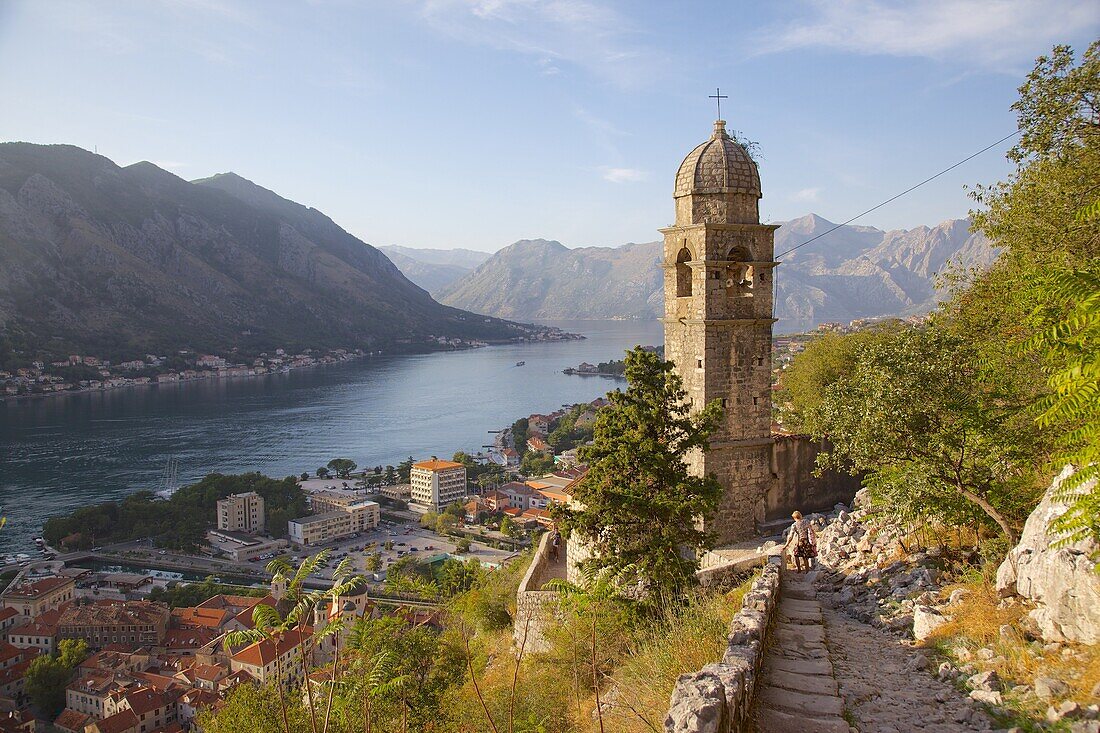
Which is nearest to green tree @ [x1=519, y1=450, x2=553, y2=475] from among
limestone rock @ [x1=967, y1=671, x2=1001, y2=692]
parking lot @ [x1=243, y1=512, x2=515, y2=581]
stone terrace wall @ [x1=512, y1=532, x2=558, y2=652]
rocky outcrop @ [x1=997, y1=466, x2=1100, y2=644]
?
parking lot @ [x1=243, y1=512, x2=515, y2=581]

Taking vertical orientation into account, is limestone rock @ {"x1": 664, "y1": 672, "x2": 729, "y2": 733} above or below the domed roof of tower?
below

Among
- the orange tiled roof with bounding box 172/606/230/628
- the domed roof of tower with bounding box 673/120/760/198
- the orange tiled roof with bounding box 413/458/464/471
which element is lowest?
the orange tiled roof with bounding box 172/606/230/628

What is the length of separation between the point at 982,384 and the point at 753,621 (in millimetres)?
4892

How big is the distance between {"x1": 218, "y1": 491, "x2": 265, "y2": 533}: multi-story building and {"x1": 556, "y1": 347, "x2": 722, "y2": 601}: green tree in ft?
142

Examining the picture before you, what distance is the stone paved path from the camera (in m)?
4.05

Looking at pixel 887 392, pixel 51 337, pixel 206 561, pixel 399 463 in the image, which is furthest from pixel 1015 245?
pixel 51 337

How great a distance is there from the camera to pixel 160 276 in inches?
4995

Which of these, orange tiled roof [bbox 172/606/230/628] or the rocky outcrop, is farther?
orange tiled roof [bbox 172/606/230/628]

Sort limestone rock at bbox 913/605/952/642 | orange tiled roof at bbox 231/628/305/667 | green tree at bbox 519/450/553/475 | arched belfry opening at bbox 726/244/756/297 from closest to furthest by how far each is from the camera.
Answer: limestone rock at bbox 913/605/952/642, arched belfry opening at bbox 726/244/756/297, orange tiled roof at bbox 231/628/305/667, green tree at bbox 519/450/553/475

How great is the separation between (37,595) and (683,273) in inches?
1387

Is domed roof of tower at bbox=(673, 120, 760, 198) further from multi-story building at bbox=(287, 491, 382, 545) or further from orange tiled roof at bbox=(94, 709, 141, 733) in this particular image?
multi-story building at bbox=(287, 491, 382, 545)

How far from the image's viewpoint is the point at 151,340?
11175 cm

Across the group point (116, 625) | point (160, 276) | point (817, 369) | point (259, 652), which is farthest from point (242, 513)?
point (160, 276)

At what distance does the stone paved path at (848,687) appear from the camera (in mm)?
4051
